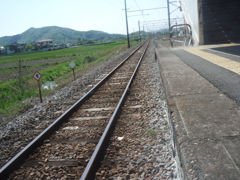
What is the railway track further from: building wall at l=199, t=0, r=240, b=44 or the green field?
building wall at l=199, t=0, r=240, b=44

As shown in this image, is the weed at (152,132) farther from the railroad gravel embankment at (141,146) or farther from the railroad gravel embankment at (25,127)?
the railroad gravel embankment at (25,127)

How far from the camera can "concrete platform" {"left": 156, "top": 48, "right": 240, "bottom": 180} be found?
11.0 feet

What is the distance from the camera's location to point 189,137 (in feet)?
14.5

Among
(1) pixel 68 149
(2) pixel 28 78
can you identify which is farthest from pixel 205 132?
(2) pixel 28 78

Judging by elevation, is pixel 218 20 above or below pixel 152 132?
above

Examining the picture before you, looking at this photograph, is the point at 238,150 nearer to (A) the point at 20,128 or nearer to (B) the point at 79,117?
(B) the point at 79,117

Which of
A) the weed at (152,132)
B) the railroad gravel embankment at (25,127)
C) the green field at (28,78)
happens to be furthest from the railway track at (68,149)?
the green field at (28,78)

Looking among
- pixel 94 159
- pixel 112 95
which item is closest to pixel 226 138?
pixel 94 159

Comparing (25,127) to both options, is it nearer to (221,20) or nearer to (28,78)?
(28,78)

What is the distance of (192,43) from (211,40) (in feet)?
15.7

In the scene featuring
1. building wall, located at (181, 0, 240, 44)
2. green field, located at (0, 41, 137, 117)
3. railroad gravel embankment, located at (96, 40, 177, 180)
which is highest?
building wall, located at (181, 0, 240, 44)

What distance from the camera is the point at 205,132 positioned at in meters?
4.54

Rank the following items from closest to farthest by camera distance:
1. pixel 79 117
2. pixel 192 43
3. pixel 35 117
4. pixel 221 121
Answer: pixel 221 121 < pixel 79 117 < pixel 35 117 < pixel 192 43

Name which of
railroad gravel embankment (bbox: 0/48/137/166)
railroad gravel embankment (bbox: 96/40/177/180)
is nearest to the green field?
railroad gravel embankment (bbox: 0/48/137/166)
